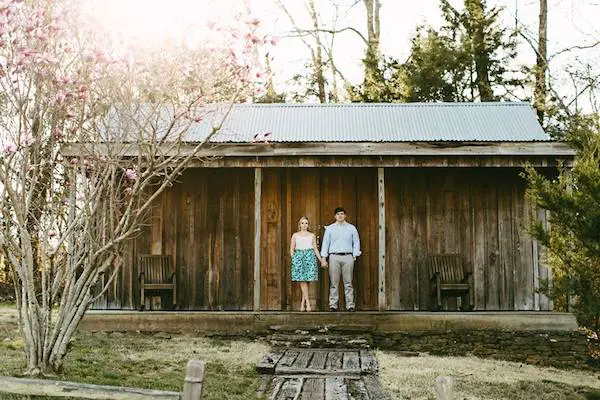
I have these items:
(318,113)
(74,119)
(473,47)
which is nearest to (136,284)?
(318,113)

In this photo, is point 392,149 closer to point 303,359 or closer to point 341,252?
point 341,252

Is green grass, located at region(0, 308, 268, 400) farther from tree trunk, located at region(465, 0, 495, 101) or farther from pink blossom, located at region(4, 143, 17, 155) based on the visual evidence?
tree trunk, located at region(465, 0, 495, 101)

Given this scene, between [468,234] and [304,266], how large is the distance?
9.46ft

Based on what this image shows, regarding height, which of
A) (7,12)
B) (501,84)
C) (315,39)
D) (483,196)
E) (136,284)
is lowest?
(136,284)

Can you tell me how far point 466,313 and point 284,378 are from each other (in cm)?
416

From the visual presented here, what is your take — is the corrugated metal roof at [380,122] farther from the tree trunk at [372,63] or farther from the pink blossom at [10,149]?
the tree trunk at [372,63]

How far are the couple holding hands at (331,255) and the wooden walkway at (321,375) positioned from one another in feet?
5.34

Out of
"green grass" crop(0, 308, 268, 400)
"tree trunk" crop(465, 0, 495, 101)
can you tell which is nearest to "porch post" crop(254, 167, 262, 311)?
"green grass" crop(0, 308, 268, 400)

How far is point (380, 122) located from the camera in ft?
49.7

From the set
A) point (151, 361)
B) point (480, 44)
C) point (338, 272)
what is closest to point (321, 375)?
point (151, 361)

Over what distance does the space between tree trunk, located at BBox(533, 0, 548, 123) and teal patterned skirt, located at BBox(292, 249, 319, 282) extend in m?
9.85

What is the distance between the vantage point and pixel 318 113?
15.7 meters

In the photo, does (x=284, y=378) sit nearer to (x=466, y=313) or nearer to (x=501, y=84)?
(x=466, y=313)

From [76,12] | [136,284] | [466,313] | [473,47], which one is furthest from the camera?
[473,47]
